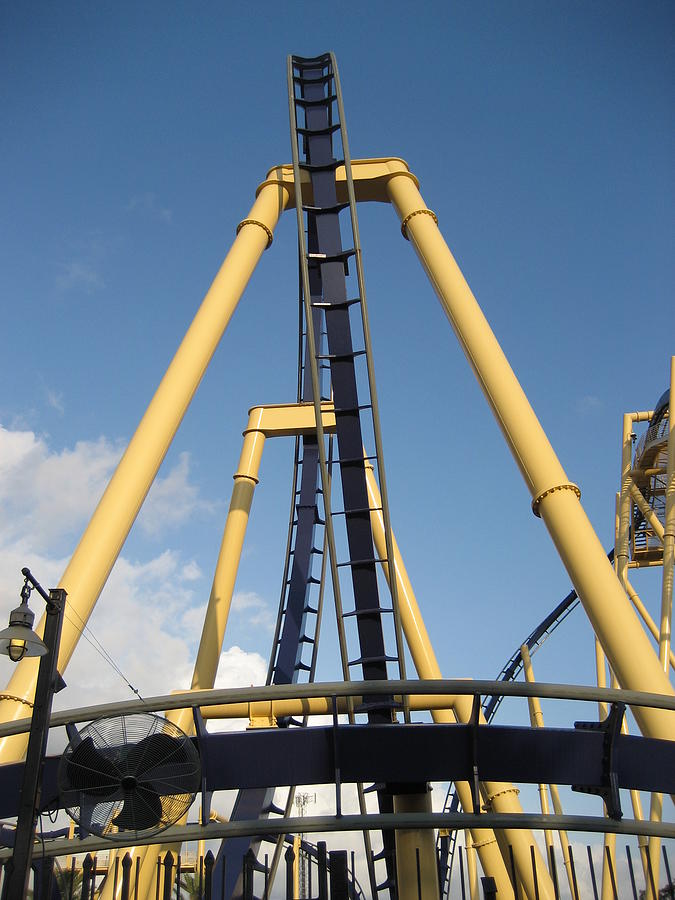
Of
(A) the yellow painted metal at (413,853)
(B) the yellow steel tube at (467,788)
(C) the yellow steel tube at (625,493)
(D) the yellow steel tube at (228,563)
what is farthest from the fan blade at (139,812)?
(C) the yellow steel tube at (625,493)

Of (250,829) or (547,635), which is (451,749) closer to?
(250,829)

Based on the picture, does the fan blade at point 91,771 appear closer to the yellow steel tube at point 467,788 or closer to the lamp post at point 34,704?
the lamp post at point 34,704

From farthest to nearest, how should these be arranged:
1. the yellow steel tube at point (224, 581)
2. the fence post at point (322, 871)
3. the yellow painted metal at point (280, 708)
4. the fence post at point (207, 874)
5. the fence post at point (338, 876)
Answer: the yellow painted metal at point (280, 708)
the yellow steel tube at point (224, 581)
the fence post at point (338, 876)
the fence post at point (322, 871)
the fence post at point (207, 874)

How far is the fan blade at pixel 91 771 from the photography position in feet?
21.5

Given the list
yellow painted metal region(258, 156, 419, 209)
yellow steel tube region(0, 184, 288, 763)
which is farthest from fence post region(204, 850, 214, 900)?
yellow painted metal region(258, 156, 419, 209)

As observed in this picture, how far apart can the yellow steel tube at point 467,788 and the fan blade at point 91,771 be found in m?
5.75

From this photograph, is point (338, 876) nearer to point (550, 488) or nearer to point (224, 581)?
point (550, 488)

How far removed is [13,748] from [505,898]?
11.0 m

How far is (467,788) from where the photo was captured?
14.4 m

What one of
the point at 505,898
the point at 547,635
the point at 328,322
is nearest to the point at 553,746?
the point at 328,322

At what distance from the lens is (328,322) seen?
40.3ft

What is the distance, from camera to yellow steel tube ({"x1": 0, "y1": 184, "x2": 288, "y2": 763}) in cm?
801

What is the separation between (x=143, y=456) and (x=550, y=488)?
4.61 meters

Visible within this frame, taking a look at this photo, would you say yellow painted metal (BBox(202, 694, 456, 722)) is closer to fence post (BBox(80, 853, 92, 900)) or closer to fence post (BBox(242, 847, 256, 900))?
fence post (BBox(80, 853, 92, 900))
